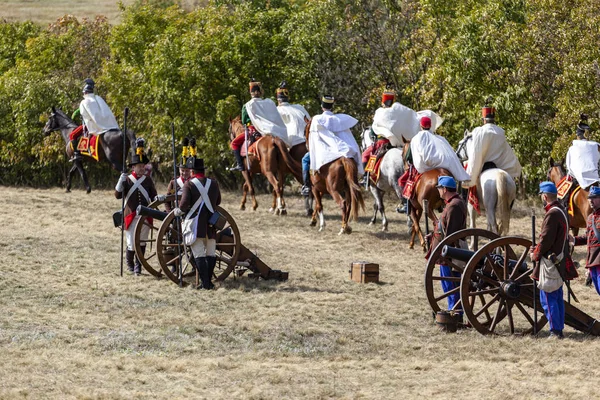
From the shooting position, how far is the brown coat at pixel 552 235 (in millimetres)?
11172

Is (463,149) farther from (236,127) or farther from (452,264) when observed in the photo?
(452,264)

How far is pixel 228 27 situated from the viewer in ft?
90.9

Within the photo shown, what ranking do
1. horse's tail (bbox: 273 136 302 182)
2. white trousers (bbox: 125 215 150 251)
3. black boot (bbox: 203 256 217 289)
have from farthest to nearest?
1. horse's tail (bbox: 273 136 302 182)
2. white trousers (bbox: 125 215 150 251)
3. black boot (bbox: 203 256 217 289)

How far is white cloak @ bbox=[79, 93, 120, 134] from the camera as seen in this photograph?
78.6ft

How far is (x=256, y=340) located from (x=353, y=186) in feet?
26.9

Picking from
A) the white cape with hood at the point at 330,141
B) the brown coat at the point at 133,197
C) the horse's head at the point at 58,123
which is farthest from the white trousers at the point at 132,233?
the horse's head at the point at 58,123

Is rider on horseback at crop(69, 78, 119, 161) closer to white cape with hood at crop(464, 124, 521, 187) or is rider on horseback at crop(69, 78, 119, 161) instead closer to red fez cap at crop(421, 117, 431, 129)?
red fez cap at crop(421, 117, 431, 129)

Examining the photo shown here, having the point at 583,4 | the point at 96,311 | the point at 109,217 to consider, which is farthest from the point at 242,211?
the point at 96,311

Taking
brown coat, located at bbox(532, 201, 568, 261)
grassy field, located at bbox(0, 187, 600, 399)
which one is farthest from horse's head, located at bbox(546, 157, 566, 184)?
brown coat, located at bbox(532, 201, 568, 261)

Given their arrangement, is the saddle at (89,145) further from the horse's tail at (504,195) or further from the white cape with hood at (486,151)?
the horse's tail at (504,195)

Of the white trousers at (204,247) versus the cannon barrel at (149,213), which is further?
the cannon barrel at (149,213)

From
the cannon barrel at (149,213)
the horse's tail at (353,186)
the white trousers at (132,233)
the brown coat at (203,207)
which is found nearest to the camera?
the brown coat at (203,207)

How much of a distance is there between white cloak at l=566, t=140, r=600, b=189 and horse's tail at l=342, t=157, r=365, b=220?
13.3ft

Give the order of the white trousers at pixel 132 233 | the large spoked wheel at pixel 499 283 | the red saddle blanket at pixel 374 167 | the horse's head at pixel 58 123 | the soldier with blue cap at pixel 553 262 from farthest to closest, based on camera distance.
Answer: the horse's head at pixel 58 123, the red saddle blanket at pixel 374 167, the white trousers at pixel 132 233, the large spoked wheel at pixel 499 283, the soldier with blue cap at pixel 553 262
